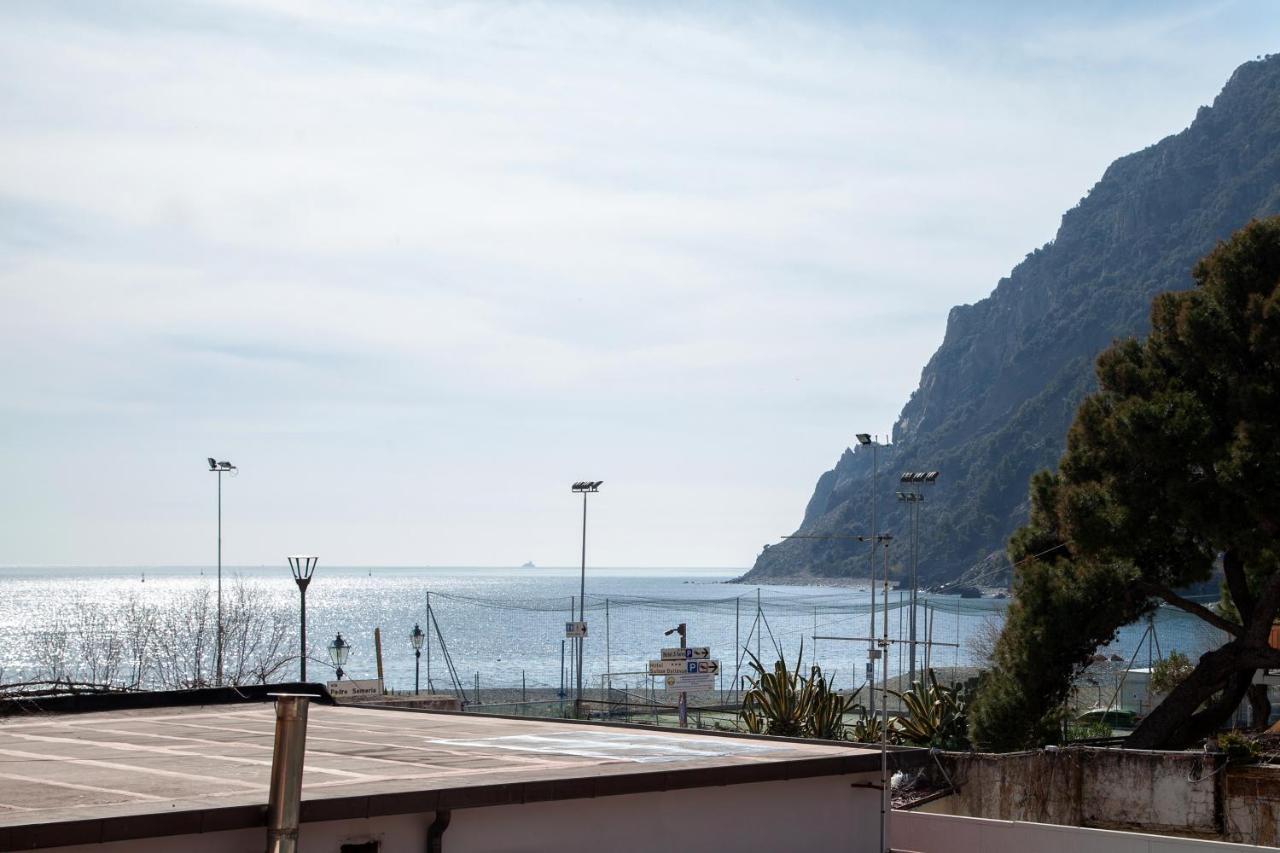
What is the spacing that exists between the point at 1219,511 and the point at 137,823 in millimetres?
24813

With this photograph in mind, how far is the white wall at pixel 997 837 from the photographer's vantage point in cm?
1574

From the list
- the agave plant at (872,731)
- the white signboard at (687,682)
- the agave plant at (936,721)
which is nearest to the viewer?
the agave plant at (872,731)

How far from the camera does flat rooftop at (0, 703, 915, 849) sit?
912 cm

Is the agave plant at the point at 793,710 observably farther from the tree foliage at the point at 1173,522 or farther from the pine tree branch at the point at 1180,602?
the pine tree branch at the point at 1180,602

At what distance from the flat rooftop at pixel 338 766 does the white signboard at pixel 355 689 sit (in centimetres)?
1464

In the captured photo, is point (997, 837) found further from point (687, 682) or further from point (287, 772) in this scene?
point (687, 682)

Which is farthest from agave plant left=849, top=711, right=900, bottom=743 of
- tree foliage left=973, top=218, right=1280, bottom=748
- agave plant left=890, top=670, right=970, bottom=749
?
tree foliage left=973, top=218, right=1280, bottom=748

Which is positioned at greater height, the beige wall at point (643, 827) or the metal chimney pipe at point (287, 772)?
the metal chimney pipe at point (287, 772)

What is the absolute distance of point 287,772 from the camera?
8.44 metres

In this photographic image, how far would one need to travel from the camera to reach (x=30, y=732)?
17172 millimetres

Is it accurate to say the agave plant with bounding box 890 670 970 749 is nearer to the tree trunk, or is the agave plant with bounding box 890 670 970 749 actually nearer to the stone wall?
the tree trunk

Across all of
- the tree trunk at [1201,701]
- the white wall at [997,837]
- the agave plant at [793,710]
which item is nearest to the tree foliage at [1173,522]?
the tree trunk at [1201,701]

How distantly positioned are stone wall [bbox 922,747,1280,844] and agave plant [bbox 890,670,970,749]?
27.4 ft

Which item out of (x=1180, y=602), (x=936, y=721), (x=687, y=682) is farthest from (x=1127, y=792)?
(x=687, y=682)
